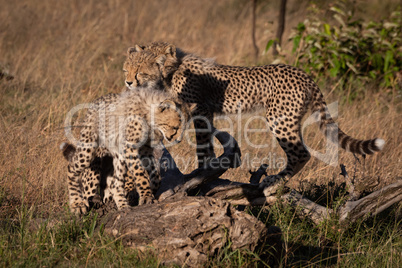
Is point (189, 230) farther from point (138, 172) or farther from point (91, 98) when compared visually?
point (91, 98)

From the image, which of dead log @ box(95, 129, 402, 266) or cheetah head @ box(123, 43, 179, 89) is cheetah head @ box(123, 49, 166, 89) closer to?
cheetah head @ box(123, 43, 179, 89)

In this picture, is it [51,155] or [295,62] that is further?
[295,62]

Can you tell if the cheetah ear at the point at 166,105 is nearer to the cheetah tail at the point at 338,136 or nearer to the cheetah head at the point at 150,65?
the cheetah head at the point at 150,65

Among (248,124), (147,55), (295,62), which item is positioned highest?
(147,55)

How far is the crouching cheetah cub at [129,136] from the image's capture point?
147 inches

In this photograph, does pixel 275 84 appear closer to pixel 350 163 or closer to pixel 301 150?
pixel 301 150

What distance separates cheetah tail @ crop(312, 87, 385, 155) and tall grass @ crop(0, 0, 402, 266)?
0.25 meters

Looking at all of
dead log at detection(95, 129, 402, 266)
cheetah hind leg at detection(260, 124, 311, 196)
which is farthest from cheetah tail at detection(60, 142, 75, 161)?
cheetah hind leg at detection(260, 124, 311, 196)

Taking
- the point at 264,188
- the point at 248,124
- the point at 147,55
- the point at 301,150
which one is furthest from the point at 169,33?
the point at 264,188

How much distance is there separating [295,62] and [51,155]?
400 cm

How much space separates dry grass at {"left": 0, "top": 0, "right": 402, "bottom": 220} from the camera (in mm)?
4469

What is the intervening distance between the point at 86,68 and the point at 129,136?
3.68 metres

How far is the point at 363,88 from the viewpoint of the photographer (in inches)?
278

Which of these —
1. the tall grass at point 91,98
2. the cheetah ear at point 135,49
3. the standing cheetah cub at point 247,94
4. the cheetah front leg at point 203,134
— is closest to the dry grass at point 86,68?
the tall grass at point 91,98
